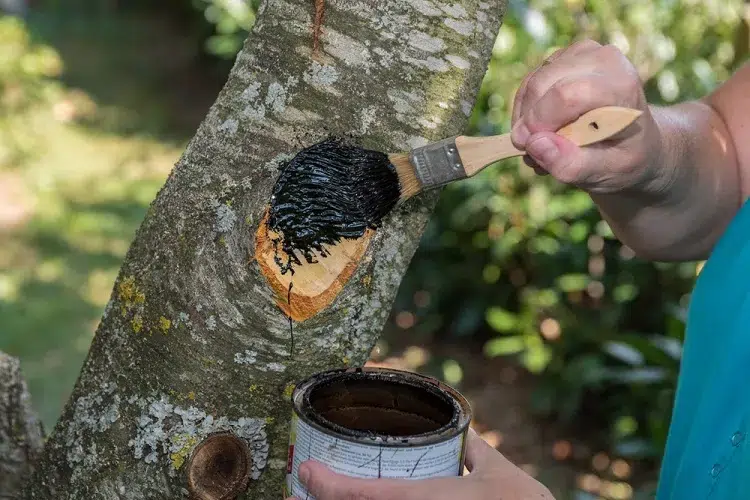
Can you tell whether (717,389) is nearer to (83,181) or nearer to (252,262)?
(252,262)

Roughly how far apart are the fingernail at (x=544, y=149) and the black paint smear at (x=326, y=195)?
223 millimetres

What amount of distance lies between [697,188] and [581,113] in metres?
0.51

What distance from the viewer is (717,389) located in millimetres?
1422

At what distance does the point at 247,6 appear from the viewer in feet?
15.5

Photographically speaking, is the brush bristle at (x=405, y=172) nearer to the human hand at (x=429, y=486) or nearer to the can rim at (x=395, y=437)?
the can rim at (x=395, y=437)

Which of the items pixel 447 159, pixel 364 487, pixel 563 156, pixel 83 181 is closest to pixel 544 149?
pixel 563 156

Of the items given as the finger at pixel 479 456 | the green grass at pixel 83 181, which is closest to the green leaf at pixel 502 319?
the green grass at pixel 83 181

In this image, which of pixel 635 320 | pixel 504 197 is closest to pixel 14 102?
pixel 504 197

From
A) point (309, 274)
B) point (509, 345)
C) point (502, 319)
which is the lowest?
point (509, 345)

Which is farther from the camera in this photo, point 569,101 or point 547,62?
point 547,62

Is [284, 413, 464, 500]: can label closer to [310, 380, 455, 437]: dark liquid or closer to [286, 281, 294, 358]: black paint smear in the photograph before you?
[310, 380, 455, 437]: dark liquid

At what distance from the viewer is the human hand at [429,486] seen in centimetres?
104

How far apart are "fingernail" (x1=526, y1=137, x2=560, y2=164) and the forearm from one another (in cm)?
34

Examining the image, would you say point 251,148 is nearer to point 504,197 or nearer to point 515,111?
point 515,111
